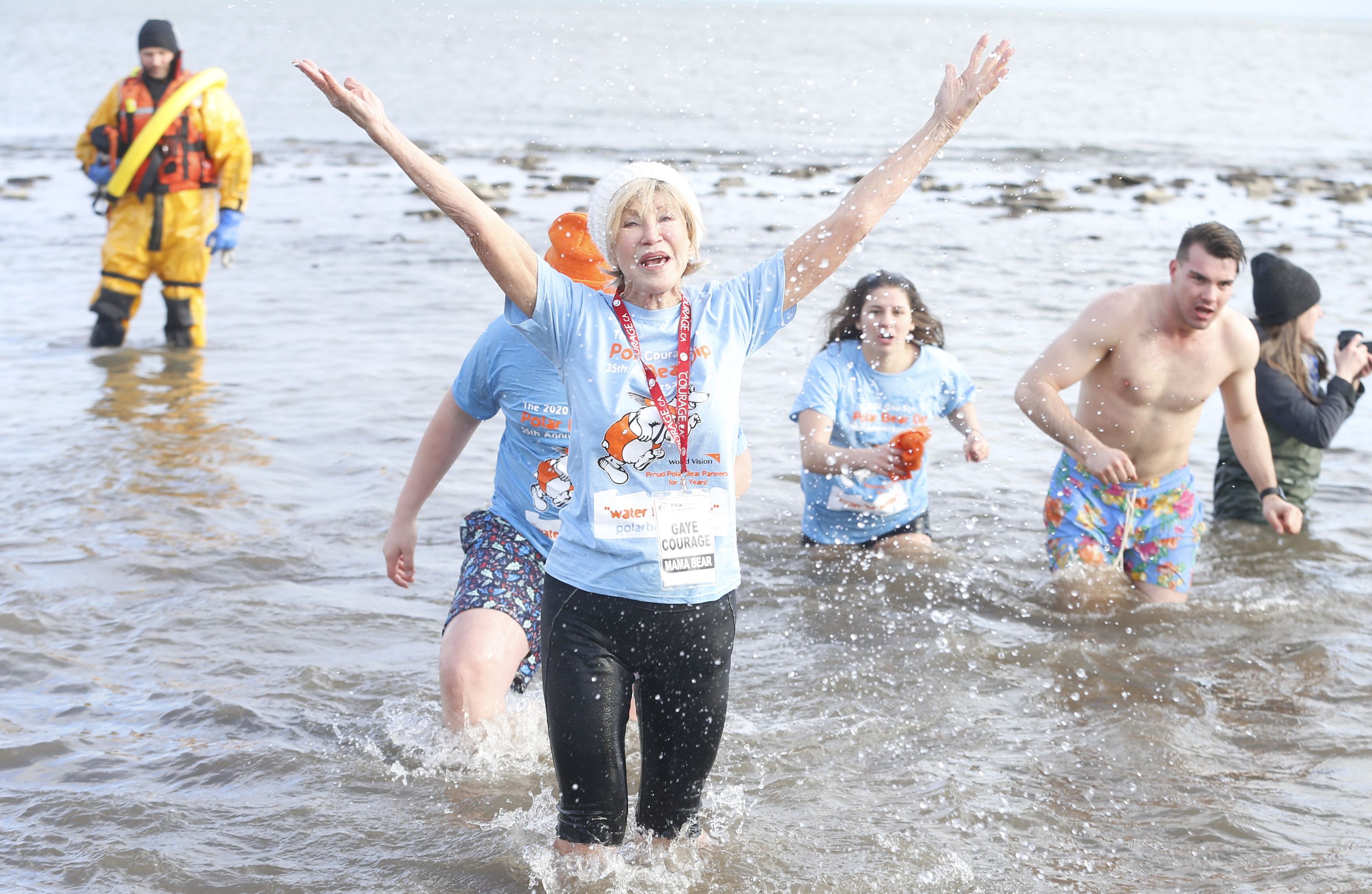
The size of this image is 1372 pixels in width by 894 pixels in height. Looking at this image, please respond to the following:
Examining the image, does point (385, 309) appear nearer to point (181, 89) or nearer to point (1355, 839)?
point (181, 89)

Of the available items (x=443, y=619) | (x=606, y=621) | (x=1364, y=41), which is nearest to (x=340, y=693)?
(x=443, y=619)

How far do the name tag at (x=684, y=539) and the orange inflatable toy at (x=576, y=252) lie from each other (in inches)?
40.3

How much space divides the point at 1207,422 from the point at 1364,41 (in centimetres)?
12228

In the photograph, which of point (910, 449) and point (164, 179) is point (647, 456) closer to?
point (910, 449)

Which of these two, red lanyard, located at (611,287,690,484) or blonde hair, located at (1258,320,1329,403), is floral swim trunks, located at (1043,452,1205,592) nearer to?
blonde hair, located at (1258,320,1329,403)

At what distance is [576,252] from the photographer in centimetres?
380

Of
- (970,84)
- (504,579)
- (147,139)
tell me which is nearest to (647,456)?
(504,579)

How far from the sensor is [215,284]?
12938 mm

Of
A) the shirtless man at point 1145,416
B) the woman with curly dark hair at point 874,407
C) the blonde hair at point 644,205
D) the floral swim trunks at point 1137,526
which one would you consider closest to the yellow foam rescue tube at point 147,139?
the woman with curly dark hair at point 874,407

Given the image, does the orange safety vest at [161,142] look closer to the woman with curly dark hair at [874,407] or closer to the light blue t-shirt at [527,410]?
the woman with curly dark hair at [874,407]

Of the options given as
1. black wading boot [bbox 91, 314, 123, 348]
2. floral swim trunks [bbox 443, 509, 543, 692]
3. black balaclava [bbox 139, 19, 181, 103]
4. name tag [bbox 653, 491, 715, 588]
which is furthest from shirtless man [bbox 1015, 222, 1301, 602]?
black wading boot [bbox 91, 314, 123, 348]

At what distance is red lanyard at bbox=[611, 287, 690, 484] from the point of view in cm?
296

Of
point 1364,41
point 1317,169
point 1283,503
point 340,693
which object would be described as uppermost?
point 1364,41

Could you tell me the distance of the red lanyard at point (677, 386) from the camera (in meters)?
2.96
